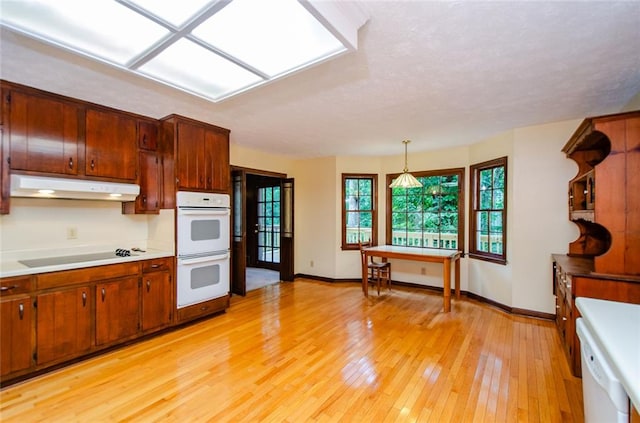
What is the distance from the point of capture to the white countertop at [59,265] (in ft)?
7.64

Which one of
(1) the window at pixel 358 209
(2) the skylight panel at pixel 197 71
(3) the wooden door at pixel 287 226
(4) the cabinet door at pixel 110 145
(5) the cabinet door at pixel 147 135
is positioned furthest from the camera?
(3) the wooden door at pixel 287 226

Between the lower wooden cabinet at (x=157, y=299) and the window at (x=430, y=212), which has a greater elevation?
the window at (x=430, y=212)

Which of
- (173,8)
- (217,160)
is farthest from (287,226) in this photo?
(173,8)

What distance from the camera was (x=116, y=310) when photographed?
2842 millimetres

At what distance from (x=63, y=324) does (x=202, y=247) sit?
4.65 feet

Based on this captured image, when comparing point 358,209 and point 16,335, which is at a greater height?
point 358,209

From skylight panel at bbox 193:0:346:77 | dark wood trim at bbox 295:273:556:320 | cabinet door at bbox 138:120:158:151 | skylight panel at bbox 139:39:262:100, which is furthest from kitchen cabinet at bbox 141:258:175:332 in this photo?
dark wood trim at bbox 295:273:556:320

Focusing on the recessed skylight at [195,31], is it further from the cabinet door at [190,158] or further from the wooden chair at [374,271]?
the wooden chair at [374,271]

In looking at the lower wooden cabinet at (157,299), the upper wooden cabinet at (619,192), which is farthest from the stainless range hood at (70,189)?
the upper wooden cabinet at (619,192)

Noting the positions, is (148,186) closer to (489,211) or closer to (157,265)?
(157,265)

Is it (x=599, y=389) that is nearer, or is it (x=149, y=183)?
(x=599, y=389)

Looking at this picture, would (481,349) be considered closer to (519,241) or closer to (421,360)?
(421,360)

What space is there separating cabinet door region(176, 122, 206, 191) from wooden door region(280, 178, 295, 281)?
7.92 feet

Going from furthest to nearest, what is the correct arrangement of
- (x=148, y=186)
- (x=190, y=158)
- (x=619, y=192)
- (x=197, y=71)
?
(x=190, y=158)
(x=148, y=186)
(x=619, y=192)
(x=197, y=71)
